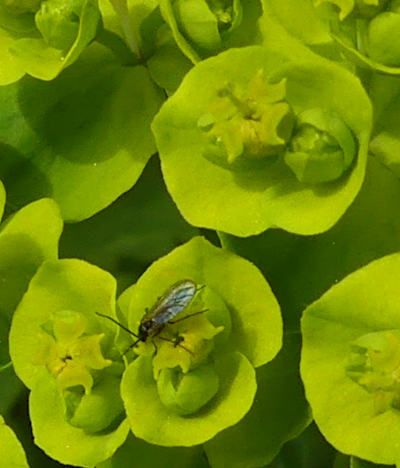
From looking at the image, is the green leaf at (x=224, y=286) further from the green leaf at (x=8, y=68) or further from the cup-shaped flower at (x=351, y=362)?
the green leaf at (x=8, y=68)

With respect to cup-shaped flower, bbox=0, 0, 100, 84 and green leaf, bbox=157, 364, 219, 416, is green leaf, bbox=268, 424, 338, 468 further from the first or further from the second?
cup-shaped flower, bbox=0, 0, 100, 84

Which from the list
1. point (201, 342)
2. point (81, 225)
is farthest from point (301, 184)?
point (81, 225)

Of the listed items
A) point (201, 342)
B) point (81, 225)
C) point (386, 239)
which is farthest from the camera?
point (81, 225)


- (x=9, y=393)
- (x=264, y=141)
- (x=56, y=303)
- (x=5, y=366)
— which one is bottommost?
(x=9, y=393)

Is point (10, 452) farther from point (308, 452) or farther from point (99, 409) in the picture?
point (308, 452)

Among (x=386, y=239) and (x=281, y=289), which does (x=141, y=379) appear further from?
(x=386, y=239)

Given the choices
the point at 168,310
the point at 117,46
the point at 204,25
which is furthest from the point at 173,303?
the point at 117,46

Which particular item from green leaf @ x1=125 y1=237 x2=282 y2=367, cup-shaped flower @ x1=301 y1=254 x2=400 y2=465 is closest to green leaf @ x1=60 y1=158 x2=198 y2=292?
green leaf @ x1=125 y1=237 x2=282 y2=367
